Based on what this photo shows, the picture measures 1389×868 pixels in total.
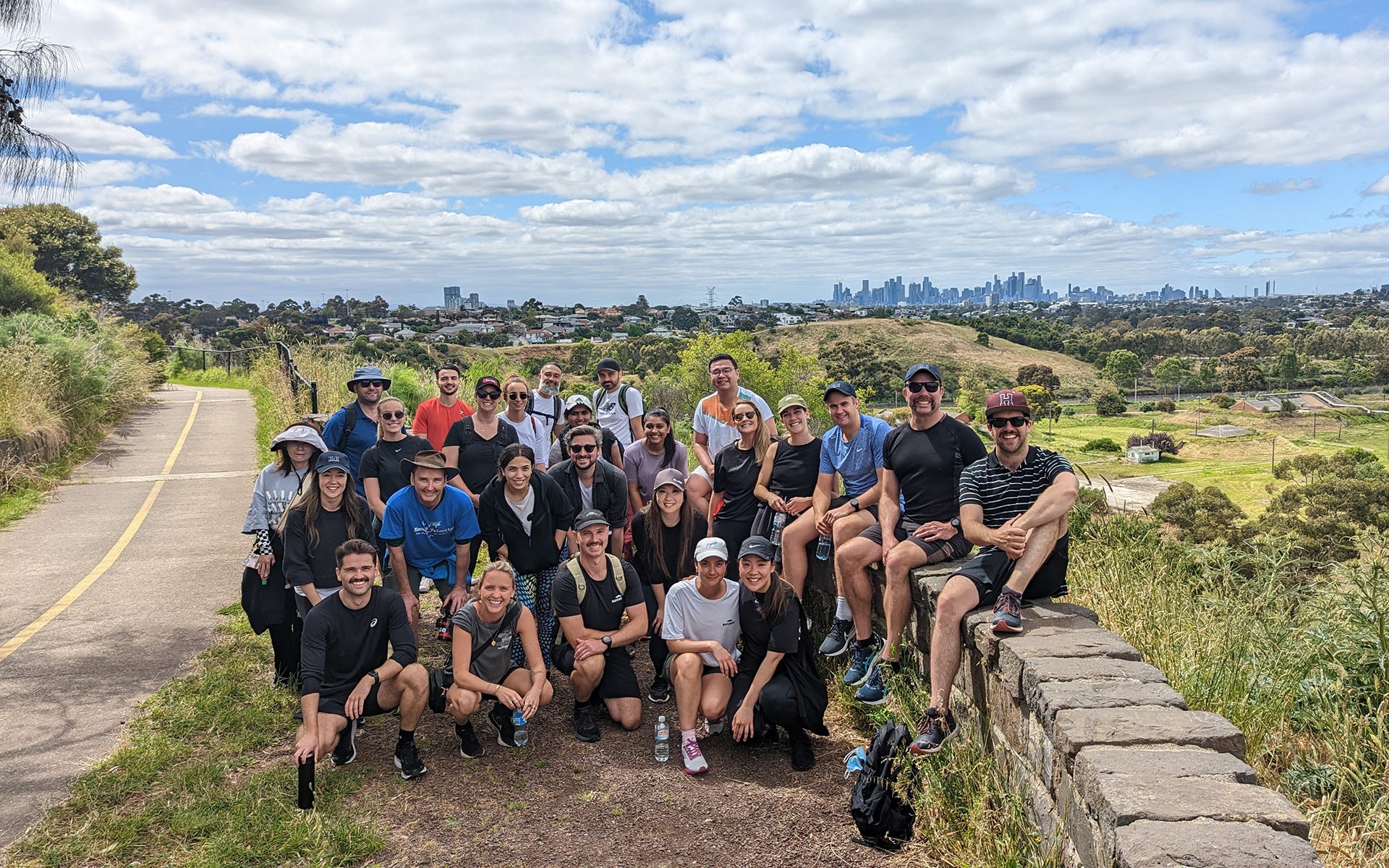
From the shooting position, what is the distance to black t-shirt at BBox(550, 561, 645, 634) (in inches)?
208

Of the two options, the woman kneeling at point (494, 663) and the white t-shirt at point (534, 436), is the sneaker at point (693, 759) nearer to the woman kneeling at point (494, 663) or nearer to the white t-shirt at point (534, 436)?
the woman kneeling at point (494, 663)

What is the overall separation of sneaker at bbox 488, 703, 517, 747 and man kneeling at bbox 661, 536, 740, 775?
0.92 meters

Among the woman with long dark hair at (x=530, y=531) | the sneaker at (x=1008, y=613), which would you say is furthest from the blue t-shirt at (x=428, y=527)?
the sneaker at (x=1008, y=613)

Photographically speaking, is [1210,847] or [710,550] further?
[710,550]

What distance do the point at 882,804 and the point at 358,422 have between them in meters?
4.38

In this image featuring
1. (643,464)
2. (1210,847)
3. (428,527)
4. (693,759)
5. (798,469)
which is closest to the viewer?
(1210,847)

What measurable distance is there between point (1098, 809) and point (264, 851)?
3241 mm

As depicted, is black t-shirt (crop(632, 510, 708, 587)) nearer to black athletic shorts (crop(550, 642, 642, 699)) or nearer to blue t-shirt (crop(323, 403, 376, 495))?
black athletic shorts (crop(550, 642, 642, 699))

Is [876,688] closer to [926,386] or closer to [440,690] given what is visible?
[926,386]

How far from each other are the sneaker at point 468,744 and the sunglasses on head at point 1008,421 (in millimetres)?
3145

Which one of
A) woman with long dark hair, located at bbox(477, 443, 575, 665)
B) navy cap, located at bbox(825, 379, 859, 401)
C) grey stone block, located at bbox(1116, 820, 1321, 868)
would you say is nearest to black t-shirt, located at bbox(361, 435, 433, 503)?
woman with long dark hair, located at bbox(477, 443, 575, 665)

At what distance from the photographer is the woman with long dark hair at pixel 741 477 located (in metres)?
6.01

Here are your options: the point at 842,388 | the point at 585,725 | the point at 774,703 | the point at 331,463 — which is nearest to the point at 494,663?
the point at 585,725

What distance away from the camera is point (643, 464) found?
21.8 feet
